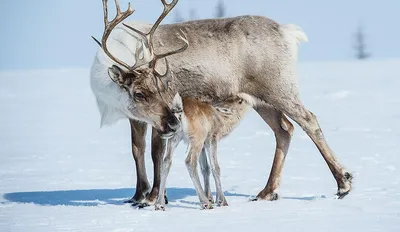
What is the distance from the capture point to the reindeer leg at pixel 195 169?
8.41 metres

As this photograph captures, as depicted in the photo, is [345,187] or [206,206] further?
[345,187]

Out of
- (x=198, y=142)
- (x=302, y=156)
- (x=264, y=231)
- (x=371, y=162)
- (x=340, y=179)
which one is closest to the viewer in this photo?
(x=264, y=231)

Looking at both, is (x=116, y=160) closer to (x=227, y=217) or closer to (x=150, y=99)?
(x=150, y=99)

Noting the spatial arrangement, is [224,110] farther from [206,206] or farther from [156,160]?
[206,206]

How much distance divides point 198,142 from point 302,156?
16.1 ft

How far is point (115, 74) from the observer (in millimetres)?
9047

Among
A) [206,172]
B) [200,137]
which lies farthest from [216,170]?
[200,137]

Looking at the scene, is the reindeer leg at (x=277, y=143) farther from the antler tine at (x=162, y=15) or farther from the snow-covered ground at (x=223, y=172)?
the antler tine at (x=162, y=15)

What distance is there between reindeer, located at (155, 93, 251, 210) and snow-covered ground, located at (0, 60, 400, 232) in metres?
0.20

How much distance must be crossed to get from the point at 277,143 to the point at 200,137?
5.02ft

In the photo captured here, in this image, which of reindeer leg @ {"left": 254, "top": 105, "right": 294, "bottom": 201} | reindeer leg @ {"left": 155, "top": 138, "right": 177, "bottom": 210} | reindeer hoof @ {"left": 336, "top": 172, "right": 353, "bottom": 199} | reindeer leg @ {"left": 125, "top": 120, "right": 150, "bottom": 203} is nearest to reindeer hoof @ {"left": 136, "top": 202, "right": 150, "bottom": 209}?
reindeer leg @ {"left": 155, "top": 138, "right": 177, "bottom": 210}

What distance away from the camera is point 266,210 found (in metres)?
8.21

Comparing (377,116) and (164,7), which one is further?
(377,116)

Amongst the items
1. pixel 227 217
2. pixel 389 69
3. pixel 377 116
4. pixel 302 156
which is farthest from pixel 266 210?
pixel 389 69
